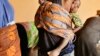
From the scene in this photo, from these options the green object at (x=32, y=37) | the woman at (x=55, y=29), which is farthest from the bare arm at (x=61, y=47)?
the green object at (x=32, y=37)

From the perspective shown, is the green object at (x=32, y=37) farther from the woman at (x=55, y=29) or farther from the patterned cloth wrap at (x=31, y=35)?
the woman at (x=55, y=29)

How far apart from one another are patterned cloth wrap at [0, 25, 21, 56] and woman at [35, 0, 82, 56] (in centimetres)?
20

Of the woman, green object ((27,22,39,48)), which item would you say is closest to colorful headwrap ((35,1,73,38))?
the woman

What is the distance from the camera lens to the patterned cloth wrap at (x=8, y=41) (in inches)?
28.7

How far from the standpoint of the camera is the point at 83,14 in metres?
1.83

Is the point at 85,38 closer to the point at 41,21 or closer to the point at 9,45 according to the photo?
the point at 41,21

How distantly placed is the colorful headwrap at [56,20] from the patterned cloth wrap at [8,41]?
195mm

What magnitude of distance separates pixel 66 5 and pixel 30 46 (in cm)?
27

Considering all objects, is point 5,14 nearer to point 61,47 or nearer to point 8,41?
point 8,41

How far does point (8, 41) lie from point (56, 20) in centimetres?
24

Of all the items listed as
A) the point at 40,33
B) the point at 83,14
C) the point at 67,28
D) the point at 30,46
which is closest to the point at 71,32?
the point at 67,28

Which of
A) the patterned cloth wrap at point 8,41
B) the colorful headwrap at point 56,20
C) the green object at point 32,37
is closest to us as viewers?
the patterned cloth wrap at point 8,41

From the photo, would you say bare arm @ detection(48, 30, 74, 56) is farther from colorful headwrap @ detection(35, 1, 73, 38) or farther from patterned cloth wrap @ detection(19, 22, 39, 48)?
patterned cloth wrap @ detection(19, 22, 39, 48)

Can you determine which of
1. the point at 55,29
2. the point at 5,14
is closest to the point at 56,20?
the point at 55,29
